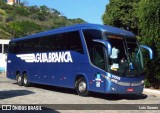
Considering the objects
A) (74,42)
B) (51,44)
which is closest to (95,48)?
(74,42)

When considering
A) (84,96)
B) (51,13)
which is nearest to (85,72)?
(84,96)

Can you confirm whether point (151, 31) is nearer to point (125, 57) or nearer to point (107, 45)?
point (125, 57)

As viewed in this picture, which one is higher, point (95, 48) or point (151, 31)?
point (151, 31)

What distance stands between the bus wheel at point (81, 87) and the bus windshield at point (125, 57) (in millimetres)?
1929

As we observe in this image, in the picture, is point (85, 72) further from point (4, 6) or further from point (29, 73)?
point (4, 6)

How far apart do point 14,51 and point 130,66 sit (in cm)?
A: 1180

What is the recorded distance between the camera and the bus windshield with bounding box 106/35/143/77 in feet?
54.2

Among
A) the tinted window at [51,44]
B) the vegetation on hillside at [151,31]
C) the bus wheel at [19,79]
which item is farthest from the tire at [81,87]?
the bus wheel at [19,79]

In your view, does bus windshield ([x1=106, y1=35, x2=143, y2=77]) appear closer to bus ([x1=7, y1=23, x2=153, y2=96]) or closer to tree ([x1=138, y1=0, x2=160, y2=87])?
bus ([x1=7, y1=23, x2=153, y2=96])

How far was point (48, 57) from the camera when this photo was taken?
21.4 m

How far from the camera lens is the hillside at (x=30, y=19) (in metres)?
127

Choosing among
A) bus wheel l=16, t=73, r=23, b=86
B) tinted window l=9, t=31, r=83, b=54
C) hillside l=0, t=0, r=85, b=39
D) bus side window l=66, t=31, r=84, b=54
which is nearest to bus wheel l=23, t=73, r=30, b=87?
bus wheel l=16, t=73, r=23, b=86

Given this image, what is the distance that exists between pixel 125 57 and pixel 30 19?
14484 cm

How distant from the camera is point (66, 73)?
19469 millimetres
